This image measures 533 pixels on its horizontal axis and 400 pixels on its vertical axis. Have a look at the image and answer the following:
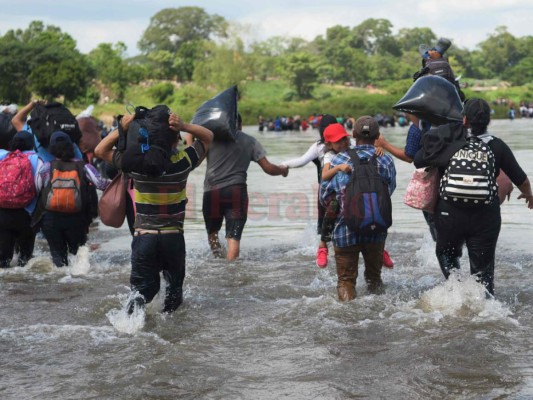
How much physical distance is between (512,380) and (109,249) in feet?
21.7

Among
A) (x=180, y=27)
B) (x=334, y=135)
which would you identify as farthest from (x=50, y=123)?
(x=180, y=27)

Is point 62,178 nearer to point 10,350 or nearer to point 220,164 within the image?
point 220,164

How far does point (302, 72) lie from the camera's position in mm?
110000

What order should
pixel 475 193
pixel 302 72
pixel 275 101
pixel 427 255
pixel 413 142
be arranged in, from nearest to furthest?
pixel 475 193, pixel 413 142, pixel 427 255, pixel 275 101, pixel 302 72

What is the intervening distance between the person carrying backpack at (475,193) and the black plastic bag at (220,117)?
2946 millimetres

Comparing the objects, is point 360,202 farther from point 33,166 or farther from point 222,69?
point 222,69

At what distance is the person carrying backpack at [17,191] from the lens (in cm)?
851

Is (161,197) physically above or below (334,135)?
below

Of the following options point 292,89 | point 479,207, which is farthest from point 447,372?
point 292,89

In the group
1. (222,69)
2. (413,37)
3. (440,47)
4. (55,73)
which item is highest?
(413,37)

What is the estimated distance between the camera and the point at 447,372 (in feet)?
17.1

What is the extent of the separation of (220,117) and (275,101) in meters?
89.4

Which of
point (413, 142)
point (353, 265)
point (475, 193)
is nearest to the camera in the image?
point (475, 193)

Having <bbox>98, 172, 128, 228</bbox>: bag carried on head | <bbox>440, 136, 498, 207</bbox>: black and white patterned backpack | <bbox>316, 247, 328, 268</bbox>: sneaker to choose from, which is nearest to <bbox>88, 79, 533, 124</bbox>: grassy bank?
<bbox>316, 247, 328, 268</bbox>: sneaker
